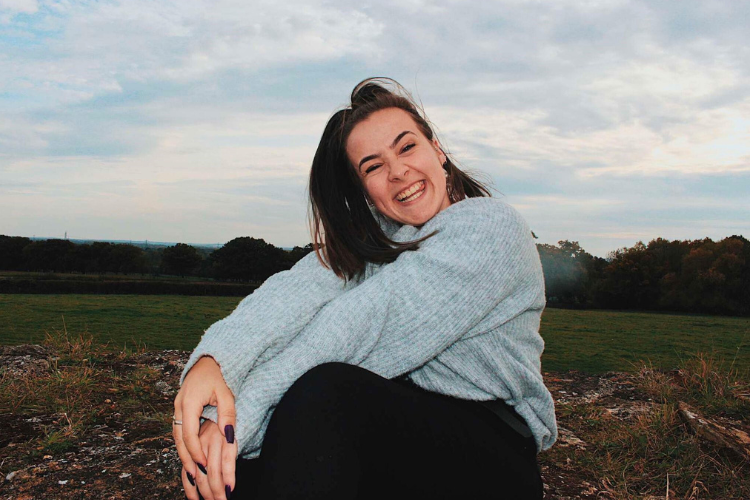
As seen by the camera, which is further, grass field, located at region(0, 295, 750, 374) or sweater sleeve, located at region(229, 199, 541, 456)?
grass field, located at region(0, 295, 750, 374)

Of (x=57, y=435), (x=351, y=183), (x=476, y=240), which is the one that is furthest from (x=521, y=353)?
(x=57, y=435)

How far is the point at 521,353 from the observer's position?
189 cm

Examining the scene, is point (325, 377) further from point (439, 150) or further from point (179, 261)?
point (179, 261)

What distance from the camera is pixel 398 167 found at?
7.36ft

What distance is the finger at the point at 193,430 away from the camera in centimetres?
163

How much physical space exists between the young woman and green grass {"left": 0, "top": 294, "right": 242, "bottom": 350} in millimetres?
4989

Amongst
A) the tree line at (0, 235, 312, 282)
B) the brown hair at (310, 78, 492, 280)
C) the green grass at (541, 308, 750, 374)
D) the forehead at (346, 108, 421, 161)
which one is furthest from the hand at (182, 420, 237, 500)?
the tree line at (0, 235, 312, 282)

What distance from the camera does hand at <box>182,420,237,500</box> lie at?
1.58 m

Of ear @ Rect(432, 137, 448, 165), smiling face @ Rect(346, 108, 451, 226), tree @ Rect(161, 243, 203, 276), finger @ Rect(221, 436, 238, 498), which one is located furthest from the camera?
tree @ Rect(161, 243, 203, 276)

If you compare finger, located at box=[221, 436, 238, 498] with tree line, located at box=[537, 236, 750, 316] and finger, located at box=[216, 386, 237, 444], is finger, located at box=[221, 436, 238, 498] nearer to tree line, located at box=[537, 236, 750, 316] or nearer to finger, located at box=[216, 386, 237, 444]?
finger, located at box=[216, 386, 237, 444]

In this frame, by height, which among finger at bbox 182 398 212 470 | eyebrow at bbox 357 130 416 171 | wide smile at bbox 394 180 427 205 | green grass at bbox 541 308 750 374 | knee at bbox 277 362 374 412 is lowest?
green grass at bbox 541 308 750 374

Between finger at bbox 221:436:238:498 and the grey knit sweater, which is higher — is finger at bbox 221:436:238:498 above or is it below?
below

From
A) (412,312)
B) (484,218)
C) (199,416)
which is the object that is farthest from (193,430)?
(484,218)

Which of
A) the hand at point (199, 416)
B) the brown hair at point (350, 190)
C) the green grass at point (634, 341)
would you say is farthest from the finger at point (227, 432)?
the green grass at point (634, 341)
